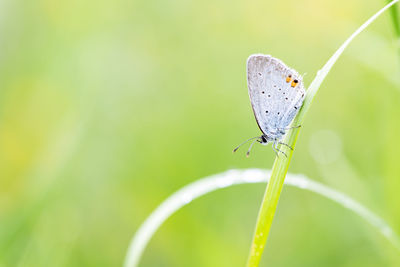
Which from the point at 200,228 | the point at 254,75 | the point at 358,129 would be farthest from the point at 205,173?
the point at 254,75

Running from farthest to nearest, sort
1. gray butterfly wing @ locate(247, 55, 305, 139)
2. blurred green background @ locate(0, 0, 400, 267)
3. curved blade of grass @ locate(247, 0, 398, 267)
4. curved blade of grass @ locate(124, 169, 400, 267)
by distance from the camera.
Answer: blurred green background @ locate(0, 0, 400, 267) → gray butterfly wing @ locate(247, 55, 305, 139) → curved blade of grass @ locate(124, 169, 400, 267) → curved blade of grass @ locate(247, 0, 398, 267)

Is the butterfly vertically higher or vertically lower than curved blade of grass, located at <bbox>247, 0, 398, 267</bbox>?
higher

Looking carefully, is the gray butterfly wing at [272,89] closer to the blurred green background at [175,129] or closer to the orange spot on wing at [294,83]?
the orange spot on wing at [294,83]

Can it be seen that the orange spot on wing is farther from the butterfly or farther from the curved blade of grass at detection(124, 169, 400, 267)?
the curved blade of grass at detection(124, 169, 400, 267)

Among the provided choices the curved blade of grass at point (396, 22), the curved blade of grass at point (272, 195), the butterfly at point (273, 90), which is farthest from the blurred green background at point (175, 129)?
the curved blade of grass at point (272, 195)

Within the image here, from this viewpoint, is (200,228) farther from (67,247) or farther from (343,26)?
(343,26)

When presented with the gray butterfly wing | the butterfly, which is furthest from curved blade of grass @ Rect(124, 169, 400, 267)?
the gray butterfly wing
